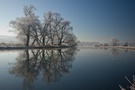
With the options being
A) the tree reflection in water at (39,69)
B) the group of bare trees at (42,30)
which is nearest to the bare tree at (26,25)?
the group of bare trees at (42,30)

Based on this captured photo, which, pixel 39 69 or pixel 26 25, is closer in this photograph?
pixel 39 69

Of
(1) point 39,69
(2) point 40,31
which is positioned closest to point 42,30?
(2) point 40,31

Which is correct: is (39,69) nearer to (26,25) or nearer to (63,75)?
(63,75)

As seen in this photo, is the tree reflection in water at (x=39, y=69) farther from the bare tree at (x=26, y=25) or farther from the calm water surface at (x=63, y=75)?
the bare tree at (x=26, y=25)

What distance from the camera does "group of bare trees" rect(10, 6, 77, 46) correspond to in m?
52.3

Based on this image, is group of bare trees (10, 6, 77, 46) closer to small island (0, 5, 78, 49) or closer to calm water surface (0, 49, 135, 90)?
small island (0, 5, 78, 49)

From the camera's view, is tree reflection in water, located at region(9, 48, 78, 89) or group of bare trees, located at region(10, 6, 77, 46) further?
group of bare trees, located at region(10, 6, 77, 46)

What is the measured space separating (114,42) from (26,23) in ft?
205

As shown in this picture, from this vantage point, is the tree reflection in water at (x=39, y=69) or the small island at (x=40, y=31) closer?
the tree reflection in water at (x=39, y=69)

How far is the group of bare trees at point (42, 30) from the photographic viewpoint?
52312 millimetres

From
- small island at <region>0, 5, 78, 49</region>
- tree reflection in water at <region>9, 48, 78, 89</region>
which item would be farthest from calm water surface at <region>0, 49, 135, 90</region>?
small island at <region>0, 5, 78, 49</region>

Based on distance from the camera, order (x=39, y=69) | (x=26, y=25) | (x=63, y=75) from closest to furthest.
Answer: (x=63, y=75) < (x=39, y=69) < (x=26, y=25)

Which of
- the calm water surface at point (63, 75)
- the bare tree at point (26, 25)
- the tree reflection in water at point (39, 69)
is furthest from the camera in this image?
the bare tree at point (26, 25)

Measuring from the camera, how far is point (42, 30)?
190ft
